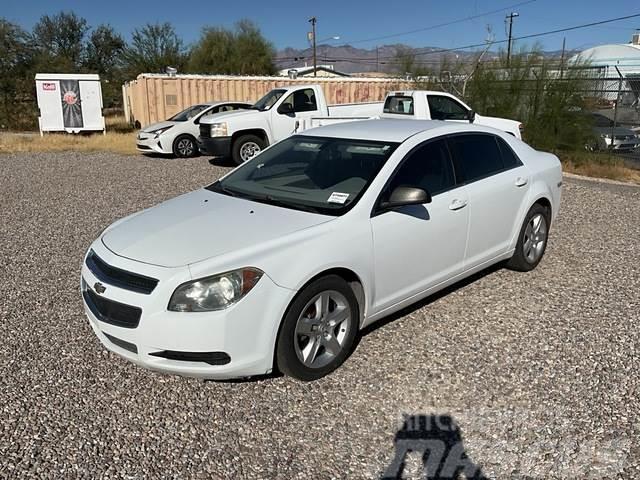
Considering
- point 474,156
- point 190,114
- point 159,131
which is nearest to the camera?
point 474,156

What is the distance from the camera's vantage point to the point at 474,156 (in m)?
4.59

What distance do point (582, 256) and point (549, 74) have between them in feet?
35.1

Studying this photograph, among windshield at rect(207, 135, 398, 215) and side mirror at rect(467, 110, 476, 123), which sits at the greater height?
side mirror at rect(467, 110, 476, 123)

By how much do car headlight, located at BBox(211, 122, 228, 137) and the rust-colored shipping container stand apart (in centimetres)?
937

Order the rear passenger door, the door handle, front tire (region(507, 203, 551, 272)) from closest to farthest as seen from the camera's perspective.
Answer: the door handle
the rear passenger door
front tire (region(507, 203, 551, 272))

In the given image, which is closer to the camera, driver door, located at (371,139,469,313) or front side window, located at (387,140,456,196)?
driver door, located at (371,139,469,313)

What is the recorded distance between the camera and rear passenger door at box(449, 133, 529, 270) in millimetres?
4387

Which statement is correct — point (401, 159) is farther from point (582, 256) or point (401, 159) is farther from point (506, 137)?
point (582, 256)

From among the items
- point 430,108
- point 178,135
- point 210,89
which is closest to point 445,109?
point 430,108

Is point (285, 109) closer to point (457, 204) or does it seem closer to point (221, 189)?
point (221, 189)

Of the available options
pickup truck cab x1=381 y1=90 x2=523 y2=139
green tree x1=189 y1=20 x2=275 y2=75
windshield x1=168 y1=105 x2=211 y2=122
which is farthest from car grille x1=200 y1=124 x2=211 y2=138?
green tree x1=189 y1=20 x2=275 y2=75

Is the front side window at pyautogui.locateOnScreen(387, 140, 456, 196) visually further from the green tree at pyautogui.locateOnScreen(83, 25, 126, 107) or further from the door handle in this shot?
the green tree at pyautogui.locateOnScreen(83, 25, 126, 107)

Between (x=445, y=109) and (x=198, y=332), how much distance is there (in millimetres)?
10585

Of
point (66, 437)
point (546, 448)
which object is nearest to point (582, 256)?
point (546, 448)
